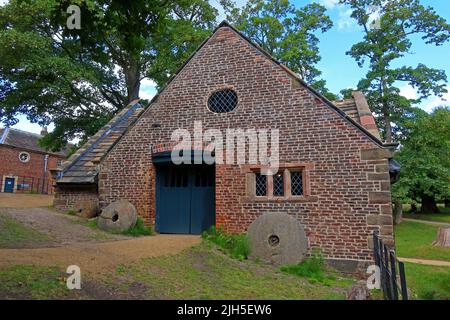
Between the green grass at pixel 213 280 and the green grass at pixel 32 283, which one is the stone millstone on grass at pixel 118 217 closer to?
the green grass at pixel 213 280

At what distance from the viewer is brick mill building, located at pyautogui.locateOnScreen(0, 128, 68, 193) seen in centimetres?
3459

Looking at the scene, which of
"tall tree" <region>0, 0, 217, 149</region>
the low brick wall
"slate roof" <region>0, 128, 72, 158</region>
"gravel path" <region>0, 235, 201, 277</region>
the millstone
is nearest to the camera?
"gravel path" <region>0, 235, 201, 277</region>

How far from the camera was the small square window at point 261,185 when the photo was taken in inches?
387

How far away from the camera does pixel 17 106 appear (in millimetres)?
22969

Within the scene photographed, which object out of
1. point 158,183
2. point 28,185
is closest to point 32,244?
point 158,183

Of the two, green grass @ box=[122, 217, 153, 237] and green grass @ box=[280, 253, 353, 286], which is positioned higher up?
green grass @ box=[122, 217, 153, 237]

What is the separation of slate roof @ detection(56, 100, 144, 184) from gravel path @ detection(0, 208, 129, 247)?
167 centimetres

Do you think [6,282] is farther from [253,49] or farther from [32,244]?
[253,49]

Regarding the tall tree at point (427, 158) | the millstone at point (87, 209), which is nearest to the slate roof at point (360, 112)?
the millstone at point (87, 209)

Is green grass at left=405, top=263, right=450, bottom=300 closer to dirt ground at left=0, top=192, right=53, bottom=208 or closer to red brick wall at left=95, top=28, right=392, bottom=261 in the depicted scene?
red brick wall at left=95, top=28, right=392, bottom=261

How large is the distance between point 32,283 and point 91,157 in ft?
33.2

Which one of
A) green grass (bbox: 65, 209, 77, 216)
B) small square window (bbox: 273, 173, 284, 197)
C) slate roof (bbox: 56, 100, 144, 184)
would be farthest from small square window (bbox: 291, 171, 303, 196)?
green grass (bbox: 65, 209, 77, 216)

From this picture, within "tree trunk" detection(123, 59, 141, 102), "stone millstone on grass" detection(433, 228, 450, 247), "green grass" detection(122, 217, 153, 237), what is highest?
"tree trunk" detection(123, 59, 141, 102)

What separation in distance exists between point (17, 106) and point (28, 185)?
1669 centimetres
